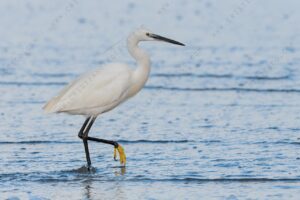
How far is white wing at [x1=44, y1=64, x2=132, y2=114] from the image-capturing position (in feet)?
36.0

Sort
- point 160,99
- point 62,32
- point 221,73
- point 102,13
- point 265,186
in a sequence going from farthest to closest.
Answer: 1. point 102,13
2. point 62,32
3. point 221,73
4. point 160,99
5. point 265,186

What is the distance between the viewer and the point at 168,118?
13.6 meters

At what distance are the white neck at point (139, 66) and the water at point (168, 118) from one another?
2.60ft

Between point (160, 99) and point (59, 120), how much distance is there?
8.06ft

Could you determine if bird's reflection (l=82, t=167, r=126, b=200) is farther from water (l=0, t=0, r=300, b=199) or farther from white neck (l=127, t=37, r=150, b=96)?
white neck (l=127, t=37, r=150, b=96)

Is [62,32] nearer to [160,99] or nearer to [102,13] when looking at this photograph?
[102,13]

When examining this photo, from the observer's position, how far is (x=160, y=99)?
610 inches

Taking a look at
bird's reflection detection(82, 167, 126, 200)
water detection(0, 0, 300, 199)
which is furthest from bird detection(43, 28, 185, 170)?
bird's reflection detection(82, 167, 126, 200)

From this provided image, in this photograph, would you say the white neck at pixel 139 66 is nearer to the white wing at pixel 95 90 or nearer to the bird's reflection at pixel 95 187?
the white wing at pixel 95 90

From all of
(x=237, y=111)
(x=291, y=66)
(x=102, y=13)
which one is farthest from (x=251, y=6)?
(x=237, y=111)

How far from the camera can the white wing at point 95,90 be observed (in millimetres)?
10977

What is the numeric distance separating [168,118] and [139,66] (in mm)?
2512

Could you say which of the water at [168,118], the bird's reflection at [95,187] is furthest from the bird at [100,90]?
the bird's reflection at [95,187]

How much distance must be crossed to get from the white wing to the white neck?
121mm
